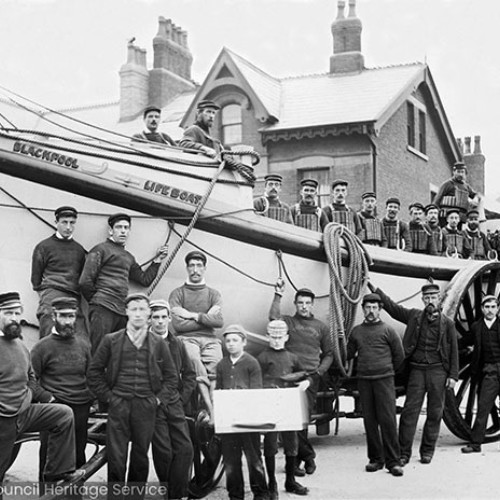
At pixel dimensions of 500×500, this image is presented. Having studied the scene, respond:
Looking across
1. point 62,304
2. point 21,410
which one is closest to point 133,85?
point 62,304

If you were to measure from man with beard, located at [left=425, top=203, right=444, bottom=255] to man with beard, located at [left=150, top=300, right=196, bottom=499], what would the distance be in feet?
15.4

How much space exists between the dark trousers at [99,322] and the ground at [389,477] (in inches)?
45.3

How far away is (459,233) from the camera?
10164mm

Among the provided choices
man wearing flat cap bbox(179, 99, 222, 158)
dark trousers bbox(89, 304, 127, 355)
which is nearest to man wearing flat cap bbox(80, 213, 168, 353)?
dark trousers bbox(89, 304, 127, 355)

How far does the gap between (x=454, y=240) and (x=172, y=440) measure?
18.7ft

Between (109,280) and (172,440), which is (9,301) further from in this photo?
(172,440)

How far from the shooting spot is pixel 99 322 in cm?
582

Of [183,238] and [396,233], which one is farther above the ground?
[396,233]

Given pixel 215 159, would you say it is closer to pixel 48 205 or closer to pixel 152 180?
pixel 152 180

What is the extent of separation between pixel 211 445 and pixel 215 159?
240 cm

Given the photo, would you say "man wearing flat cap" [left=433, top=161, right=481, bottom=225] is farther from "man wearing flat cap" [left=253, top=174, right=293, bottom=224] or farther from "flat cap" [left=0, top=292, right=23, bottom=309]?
"flat cap" [left=0, top=292, right=23, bottom=309]

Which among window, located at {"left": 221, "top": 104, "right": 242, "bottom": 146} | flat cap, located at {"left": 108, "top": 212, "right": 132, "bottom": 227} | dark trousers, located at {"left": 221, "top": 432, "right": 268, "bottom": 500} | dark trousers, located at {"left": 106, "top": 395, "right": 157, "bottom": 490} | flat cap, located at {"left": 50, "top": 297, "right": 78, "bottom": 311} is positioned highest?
window, located at {"left": 221, "top": 104, "right": 242, "bottom": 146}

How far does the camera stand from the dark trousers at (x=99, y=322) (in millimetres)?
5777

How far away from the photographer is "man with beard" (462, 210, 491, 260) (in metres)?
10.3
